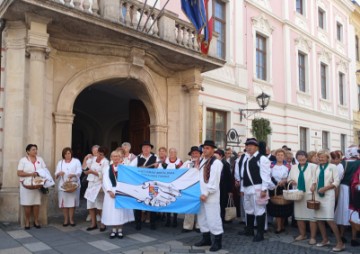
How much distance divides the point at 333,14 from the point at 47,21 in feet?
65.4

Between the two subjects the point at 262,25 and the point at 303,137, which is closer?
the point at 262,25

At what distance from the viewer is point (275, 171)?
7609 mm

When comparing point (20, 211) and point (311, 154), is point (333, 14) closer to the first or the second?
point (311, 154)

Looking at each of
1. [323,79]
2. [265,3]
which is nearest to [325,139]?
[323,79]

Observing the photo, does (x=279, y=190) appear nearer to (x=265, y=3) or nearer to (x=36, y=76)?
(x=36, y=76)

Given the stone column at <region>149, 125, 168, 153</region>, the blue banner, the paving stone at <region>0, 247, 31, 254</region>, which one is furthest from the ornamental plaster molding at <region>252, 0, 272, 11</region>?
the paving stone at <region>0, 247, 31, 254</region>

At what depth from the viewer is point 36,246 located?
6062mm

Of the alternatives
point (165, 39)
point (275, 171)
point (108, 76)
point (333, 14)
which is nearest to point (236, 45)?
point (165, 39)

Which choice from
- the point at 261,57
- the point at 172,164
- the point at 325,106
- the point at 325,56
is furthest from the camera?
the point at 325,56

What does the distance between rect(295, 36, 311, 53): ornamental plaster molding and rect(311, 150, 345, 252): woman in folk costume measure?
1339 cm

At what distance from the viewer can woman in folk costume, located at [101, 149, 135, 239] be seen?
664cm

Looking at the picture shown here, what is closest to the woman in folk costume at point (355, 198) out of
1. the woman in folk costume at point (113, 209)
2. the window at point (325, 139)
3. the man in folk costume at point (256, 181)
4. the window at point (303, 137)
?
the man in folk costume at point (256, 181)

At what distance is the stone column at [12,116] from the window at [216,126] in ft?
23.1

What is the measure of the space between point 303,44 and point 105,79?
13.1m
